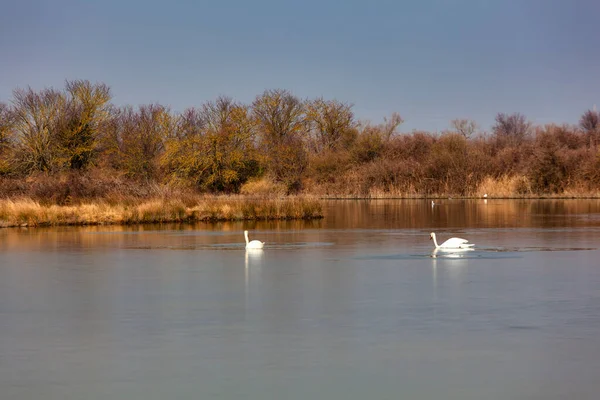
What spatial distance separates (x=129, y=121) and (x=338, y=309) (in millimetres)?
53885

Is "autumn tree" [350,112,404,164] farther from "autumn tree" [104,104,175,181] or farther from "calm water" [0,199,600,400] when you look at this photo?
"calm water" [0,199,600,400]

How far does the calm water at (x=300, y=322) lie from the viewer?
8227 millimetres

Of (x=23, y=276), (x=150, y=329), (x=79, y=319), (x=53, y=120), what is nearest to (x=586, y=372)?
(x=150, y=329)

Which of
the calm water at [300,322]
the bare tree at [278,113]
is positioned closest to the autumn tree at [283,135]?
the bare tree at [278,113]

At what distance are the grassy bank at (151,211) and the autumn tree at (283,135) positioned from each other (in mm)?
21899

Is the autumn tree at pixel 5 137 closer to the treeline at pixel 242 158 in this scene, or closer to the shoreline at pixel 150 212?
the treeline at pixel 242 158

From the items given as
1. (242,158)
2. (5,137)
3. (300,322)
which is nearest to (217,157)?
(242,158)

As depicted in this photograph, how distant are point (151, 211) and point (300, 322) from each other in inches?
823

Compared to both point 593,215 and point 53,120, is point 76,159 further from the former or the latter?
point 593,215

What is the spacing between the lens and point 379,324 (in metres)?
10.9

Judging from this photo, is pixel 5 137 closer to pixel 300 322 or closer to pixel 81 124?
pixel 81 124

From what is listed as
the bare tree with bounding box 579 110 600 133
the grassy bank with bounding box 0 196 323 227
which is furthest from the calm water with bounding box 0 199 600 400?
the bare tree with bounding box 579 110 600 133

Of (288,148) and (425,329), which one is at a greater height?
(288,148)

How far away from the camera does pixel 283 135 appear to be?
66625 millimetres
